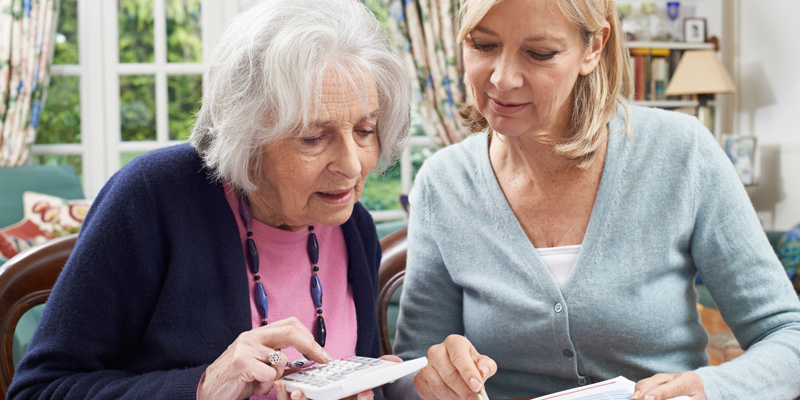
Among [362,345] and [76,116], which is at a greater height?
[76,116]

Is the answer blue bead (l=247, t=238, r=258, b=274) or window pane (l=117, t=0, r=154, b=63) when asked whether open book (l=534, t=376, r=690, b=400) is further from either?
window pane (l=117, t=0, r=154, b=63)

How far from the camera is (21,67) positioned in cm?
402

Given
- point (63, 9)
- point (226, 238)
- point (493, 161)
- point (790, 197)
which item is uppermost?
point (63, 9)

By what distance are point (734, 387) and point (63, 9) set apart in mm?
4409

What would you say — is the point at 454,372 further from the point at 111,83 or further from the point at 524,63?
the point at 111,83

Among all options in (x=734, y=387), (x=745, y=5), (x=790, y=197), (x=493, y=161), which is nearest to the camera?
(x=734, y=387)

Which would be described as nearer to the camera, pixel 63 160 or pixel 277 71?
pixel 277 71

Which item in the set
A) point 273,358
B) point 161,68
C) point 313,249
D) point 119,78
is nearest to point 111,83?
point 119,78

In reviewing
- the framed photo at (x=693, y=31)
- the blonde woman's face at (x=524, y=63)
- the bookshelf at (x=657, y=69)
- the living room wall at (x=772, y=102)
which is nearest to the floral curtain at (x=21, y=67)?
the blonde woman's face at (x=524, y=63)

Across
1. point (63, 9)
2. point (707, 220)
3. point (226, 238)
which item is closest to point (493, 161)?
point (707, 220)

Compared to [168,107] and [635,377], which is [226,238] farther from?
[168,107]

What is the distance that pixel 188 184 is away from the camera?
1.11m

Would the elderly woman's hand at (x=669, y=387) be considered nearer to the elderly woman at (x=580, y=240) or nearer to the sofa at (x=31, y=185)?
the elderly woman at (x=580, y=240)

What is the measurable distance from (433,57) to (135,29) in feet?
6.31
